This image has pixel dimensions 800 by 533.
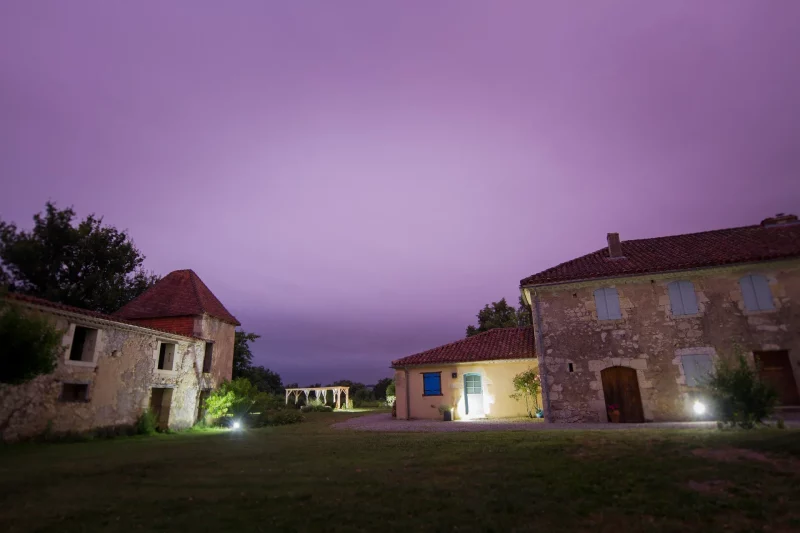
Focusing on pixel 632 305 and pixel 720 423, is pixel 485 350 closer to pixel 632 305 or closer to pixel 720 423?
pixel 632 305

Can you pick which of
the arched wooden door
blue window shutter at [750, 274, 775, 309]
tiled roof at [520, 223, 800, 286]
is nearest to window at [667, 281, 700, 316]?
tiled roof at [520, 223, 800, 286]

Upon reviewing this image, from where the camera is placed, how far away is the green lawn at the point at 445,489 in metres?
5.14

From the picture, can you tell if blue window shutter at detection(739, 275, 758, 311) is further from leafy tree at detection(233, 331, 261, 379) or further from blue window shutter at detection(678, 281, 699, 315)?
leafy tree at detection(233, 331, 261, 379)

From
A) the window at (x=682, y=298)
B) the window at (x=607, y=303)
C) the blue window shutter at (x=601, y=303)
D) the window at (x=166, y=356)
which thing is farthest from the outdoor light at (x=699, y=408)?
the window at (x=166, y=356)

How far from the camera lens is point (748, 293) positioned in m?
15.2

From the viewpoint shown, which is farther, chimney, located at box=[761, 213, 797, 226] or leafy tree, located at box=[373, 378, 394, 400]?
leafy tree, located at box=[373, 378, 394, 400]

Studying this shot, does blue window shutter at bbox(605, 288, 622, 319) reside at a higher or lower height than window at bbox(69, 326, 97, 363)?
higher

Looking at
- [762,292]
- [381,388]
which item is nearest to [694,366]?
[762,292]

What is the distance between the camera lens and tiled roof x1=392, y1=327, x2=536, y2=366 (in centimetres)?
2108

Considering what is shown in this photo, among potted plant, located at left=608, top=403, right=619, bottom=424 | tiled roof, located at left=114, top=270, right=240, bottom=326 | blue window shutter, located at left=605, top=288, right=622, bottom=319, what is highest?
tiled roof, located at left=114, top=270, right=240, bottom=326

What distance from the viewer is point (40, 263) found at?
1075 inches

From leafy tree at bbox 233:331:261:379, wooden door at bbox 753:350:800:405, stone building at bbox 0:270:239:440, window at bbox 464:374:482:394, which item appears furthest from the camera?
leafy tree at bbox 233:331:261:379

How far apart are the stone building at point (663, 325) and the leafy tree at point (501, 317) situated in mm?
18322

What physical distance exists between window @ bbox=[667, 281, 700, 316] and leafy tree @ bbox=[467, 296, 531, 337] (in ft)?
63.1
